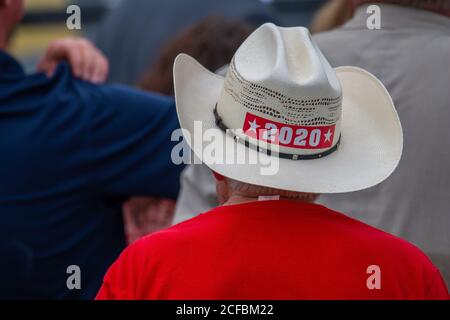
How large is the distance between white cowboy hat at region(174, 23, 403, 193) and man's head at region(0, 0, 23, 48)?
85 centimetres

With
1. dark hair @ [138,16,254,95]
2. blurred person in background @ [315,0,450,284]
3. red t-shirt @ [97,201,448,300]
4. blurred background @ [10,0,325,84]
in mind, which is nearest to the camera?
red t-shirt @ [97,201,448,300]

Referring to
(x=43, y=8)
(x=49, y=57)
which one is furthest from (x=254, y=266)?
(x=43, y=8)

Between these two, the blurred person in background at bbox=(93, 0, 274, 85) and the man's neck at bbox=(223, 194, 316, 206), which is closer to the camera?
the man's neck at bbox=(223, 194, 316, 206)

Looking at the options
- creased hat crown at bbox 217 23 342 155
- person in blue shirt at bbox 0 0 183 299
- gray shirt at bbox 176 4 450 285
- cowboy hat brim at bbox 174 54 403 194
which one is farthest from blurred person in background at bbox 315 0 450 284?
person in blue shirt at bbox 0 0 183 299

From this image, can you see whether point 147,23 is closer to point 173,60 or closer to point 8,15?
point 173,60

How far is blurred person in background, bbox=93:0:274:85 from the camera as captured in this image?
4.23m

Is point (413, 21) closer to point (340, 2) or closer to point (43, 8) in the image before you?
point (340, 2)

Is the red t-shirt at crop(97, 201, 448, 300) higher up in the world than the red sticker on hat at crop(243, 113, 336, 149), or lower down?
lower down

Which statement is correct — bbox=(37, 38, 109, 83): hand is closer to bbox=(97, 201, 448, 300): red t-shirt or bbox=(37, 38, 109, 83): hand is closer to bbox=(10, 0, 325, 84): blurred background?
bbox=(97, 201, 448, 300): red t-shirt

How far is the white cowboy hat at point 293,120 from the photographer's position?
5.54 feet

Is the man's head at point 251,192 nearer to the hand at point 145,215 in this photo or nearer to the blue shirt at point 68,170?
the blue shirt at point 68,170

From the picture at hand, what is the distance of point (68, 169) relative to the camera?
2406mm

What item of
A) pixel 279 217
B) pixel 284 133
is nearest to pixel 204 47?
pixel 284 133

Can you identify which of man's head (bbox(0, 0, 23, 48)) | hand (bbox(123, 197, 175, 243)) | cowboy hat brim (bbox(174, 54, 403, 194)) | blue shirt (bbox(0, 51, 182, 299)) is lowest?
hand (bbox(123, 197, 175, 243))
